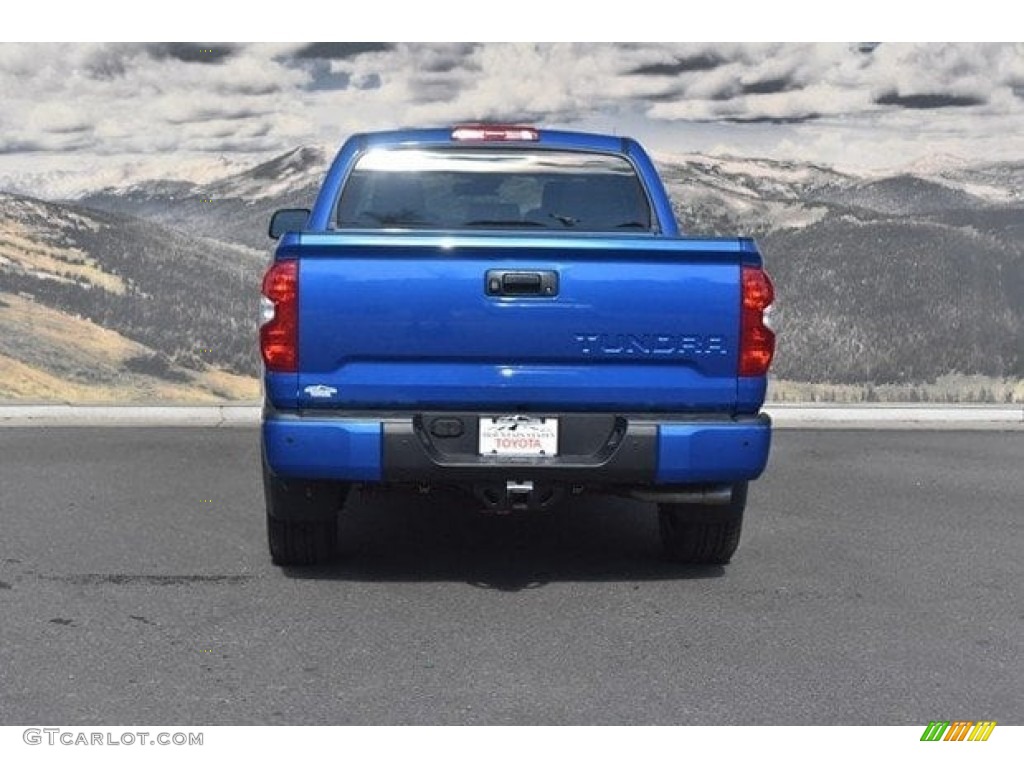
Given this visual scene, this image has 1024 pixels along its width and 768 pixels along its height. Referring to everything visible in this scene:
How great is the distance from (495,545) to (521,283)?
1850mm

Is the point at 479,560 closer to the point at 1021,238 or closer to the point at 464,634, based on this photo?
the point at 464,634

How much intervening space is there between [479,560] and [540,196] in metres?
1.81

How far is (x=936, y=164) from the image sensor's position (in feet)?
41.4

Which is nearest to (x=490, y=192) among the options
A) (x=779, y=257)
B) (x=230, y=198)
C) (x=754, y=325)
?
(x=754, y=325)

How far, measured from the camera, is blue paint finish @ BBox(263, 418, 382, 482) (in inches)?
201

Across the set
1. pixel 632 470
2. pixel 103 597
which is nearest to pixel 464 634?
pixel 632 470

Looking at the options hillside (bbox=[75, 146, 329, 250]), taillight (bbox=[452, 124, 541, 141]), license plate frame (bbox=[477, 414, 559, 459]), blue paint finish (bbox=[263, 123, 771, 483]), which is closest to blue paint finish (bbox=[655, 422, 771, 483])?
blue paint finish (bbox=[263, 123, 771, 483])

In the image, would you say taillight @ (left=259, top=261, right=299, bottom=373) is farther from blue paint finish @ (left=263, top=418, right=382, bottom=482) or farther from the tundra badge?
blue paint finish @ (left=263, top=418, right=382, bottom=482)

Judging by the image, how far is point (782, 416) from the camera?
11.6 metres

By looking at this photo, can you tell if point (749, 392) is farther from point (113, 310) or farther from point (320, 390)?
point (113, 310)

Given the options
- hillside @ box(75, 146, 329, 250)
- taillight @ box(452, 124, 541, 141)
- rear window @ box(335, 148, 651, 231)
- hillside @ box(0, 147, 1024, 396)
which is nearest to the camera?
rear window @ box(335, 148, 651, 231)
